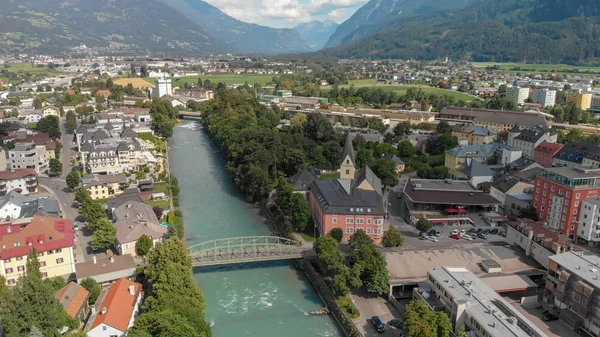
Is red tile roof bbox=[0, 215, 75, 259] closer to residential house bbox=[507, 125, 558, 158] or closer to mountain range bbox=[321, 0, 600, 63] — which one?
residential house bbox=[507, 125, 558, 158]

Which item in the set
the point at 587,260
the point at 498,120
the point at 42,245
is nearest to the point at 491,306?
the point at 587,260

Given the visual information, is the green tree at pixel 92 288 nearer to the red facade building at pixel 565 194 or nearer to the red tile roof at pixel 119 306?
the red tile roof at pixel 119 306

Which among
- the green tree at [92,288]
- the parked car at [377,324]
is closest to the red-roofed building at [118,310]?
the green tree at [92,288]

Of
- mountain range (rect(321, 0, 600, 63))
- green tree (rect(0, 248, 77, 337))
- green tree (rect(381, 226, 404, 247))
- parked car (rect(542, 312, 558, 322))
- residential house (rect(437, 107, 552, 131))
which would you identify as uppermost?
mountain range (rect(321, 0, 600, 63))

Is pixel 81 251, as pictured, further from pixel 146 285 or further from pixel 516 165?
pixel 516 165

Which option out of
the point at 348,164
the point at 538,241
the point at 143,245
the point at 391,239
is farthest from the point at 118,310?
the point at 538,241

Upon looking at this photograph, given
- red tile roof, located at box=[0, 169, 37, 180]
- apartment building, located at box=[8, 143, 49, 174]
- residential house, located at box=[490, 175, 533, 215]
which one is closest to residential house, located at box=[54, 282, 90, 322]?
red tile roof, located at box=[0, 169, 37, 180]
